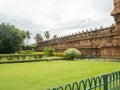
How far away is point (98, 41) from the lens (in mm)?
34969

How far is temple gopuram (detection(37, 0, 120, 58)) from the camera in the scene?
28109 millimetres

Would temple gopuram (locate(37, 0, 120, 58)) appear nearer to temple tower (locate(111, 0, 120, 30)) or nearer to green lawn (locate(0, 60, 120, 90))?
temple tower (locate(111, 0, 120, 30))

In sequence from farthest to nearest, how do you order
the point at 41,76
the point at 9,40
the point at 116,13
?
the point at 9,40, the point at 116,13, the point at 41,76

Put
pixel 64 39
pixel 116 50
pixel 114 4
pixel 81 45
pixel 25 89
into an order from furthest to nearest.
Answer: pixel 64 39 → pixel 81 45 → pixel 114 4 → pixel 116 50 → pixel 25 89

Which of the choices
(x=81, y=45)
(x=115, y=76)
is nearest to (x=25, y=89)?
(x=115, y=76)

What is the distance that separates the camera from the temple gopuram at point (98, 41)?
28109 mm

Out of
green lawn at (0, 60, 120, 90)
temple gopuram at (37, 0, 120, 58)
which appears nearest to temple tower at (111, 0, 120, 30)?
temple gopuram at (37, 0, 120, 58)

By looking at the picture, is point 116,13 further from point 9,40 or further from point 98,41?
point 9,40

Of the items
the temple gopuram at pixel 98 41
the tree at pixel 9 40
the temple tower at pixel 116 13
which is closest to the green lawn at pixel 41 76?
→ the temple gopuram at pixel 98 41

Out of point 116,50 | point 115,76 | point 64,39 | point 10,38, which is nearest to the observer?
point 115,76

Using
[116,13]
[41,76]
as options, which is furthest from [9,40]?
[41,76]

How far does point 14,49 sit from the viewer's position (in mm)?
45312

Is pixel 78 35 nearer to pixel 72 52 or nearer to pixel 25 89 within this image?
pixel 72 52

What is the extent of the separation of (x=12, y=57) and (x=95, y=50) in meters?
14.7
